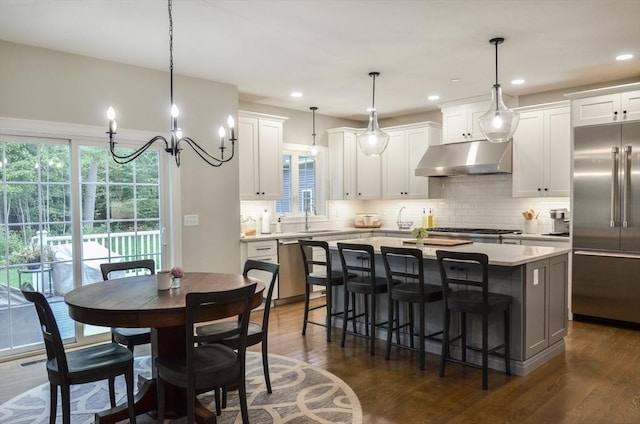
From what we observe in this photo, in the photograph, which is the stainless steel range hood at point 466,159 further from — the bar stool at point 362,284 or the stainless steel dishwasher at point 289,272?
the bar stool at point 362,284

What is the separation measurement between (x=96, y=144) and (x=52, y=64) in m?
0.79

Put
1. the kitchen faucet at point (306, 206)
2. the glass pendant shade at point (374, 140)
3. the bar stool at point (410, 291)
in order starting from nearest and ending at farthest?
the bar stool at point (410, 291) < the glass pendant shade at point (374, 140) < the kitchen faucet at point (306, 206)

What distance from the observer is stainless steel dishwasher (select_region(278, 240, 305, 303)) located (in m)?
5.94

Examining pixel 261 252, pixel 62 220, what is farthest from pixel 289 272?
pixel 62 220

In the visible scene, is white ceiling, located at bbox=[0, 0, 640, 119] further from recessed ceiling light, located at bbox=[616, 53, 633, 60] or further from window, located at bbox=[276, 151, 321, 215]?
window, located at bbox=[276, 151, 321, 215]

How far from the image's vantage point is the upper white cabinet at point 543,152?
217 inches

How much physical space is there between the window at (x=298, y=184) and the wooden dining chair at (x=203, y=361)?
4.15 metres

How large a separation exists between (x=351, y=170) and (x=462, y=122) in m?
1.87

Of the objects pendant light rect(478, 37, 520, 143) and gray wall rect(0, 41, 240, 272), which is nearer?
pendant light rect(478, 37, 520, 143)

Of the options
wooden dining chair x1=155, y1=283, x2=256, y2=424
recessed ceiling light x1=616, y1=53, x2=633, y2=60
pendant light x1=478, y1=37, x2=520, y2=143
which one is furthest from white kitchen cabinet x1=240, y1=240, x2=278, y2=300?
recessed ceiling light x1=616, y1=53, x2=633, y2=60

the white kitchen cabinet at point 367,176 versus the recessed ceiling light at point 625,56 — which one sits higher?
the recessed ceiling light at point 625,56

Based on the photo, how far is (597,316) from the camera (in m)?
4.94

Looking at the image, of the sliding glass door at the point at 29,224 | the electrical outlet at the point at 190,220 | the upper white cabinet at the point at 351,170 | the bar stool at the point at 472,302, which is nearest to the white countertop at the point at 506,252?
the bar stool at the point at 472,302

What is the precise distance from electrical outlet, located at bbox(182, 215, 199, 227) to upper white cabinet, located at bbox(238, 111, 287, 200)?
860mm
